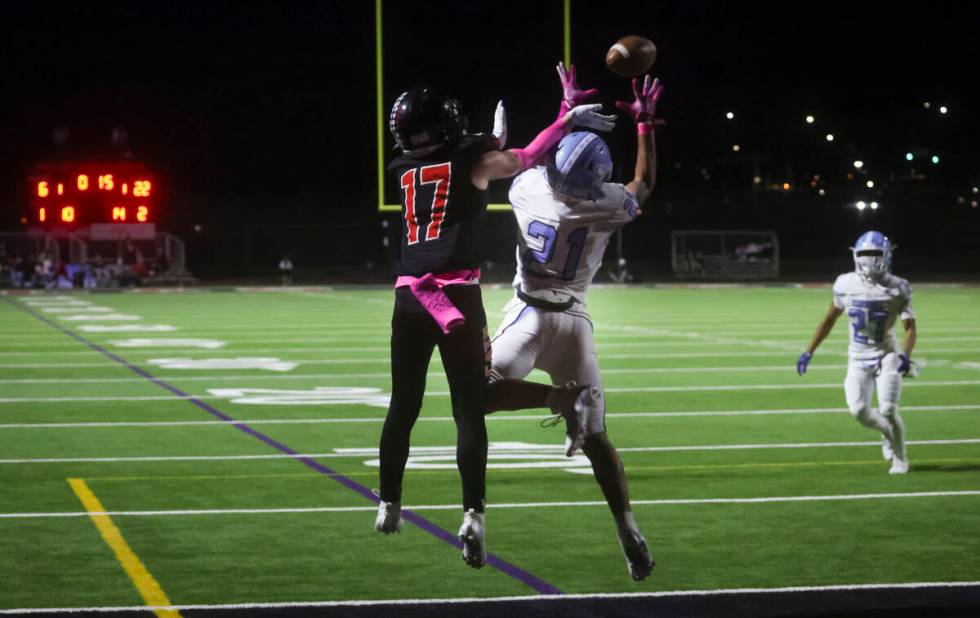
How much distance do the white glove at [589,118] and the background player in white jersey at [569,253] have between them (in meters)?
0.24

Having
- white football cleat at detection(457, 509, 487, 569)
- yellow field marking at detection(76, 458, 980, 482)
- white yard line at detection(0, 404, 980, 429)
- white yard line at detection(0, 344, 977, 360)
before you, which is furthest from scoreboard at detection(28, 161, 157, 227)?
white football cleat at detection(457, 509, 487, 569)

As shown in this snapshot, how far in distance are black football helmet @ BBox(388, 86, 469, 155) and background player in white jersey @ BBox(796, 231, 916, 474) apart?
13.3ft

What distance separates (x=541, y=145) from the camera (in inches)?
245

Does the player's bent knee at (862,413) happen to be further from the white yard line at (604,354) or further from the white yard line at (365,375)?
the white yard line at (604,354)

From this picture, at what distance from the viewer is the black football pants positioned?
608 cm

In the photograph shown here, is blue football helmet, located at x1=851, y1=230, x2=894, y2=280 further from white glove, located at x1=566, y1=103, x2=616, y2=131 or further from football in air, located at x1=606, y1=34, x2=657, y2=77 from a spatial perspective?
white glove, located at x1=566, y1=103, x2=616, y2=131

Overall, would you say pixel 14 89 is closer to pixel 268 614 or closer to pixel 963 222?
pixel 963 222

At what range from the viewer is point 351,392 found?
14703 millimetres

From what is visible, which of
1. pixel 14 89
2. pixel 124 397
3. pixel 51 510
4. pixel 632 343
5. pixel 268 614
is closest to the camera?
pixel 268 614

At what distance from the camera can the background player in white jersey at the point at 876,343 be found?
962cm

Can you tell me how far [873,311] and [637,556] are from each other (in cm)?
417

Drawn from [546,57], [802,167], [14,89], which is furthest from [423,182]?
[802,167]

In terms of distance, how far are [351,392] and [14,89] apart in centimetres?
5418

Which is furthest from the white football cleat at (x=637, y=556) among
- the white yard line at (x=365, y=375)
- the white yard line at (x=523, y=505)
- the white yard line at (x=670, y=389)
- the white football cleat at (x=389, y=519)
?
the white yard line at (x=365, y=375)
